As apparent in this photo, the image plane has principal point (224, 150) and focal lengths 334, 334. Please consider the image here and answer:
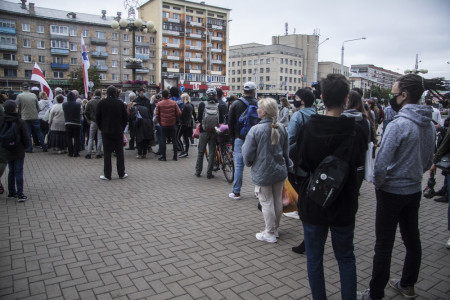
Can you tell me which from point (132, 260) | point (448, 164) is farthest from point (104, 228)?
point (448, 164)

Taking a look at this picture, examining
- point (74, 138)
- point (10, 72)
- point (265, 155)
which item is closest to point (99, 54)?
point (10, 72)

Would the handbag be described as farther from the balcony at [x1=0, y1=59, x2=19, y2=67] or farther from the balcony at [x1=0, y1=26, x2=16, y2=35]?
the balcony at [x1=0, y1=26, x2=16, y2=35]

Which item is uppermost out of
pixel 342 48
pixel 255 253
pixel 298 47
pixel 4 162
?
pixel 298 47

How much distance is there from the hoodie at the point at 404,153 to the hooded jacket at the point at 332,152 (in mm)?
447

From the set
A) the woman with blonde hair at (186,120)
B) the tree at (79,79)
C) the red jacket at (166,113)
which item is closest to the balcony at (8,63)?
the tree at (79,79)

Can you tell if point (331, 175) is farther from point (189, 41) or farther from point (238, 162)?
point (189, 41)

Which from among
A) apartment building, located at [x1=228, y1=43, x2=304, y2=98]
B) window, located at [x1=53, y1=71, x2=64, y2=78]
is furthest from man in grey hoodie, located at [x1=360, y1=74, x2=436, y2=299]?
apartment building, located at [x1=228, y1=43, x2=304, y2=98]

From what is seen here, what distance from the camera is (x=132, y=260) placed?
13.3 feet

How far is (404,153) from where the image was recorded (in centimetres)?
306

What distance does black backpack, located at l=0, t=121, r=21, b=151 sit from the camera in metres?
5.90

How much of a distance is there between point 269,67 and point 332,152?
114384mm

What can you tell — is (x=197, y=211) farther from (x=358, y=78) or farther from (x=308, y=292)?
(x=358, y=78)

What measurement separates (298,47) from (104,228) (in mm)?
123741

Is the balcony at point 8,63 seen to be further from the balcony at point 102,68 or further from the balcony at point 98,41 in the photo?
the balcony at point 98,41
